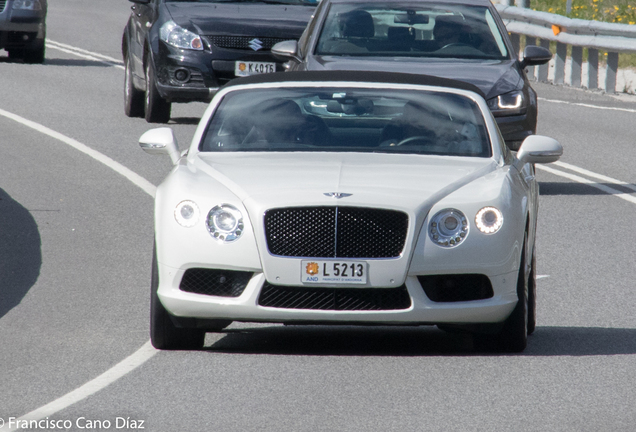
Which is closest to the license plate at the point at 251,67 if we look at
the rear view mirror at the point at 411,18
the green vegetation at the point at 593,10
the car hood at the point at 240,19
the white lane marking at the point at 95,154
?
the car hood at the point at 240,19

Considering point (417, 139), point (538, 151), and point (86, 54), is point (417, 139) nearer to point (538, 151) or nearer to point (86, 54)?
point (538, 151)

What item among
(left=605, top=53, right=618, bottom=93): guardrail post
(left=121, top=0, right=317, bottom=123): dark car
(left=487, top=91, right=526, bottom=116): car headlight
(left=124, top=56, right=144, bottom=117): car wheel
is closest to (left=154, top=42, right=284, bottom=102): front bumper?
(left=121, top=0, right=317, bottom=123): dark car

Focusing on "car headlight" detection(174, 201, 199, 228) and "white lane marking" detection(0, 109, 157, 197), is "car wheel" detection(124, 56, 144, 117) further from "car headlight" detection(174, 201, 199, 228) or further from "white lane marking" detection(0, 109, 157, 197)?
"car headlight" detection(174, 201, 199, 228)

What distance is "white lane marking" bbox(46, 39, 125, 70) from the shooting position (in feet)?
85.9

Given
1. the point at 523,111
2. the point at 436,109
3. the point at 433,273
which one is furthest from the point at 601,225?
the point at 433,273

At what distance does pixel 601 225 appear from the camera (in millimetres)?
12555

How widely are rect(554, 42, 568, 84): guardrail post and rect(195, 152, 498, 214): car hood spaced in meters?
16.5

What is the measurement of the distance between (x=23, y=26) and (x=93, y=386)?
18.9 m

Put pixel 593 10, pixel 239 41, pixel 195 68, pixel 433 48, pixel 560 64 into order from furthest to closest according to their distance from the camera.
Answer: pixel 593 10, pixel 560 64, pixel 239 41, pixel 195 68, pixel 433 48

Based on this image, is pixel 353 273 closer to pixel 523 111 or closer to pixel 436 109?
pixel 436 109

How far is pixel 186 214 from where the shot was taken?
7.51 m

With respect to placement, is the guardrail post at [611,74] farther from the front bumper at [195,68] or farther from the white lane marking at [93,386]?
the white lane marking at [93,386]

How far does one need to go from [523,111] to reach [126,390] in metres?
7.18

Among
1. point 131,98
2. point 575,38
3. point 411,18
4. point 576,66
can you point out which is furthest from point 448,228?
point 576,66
